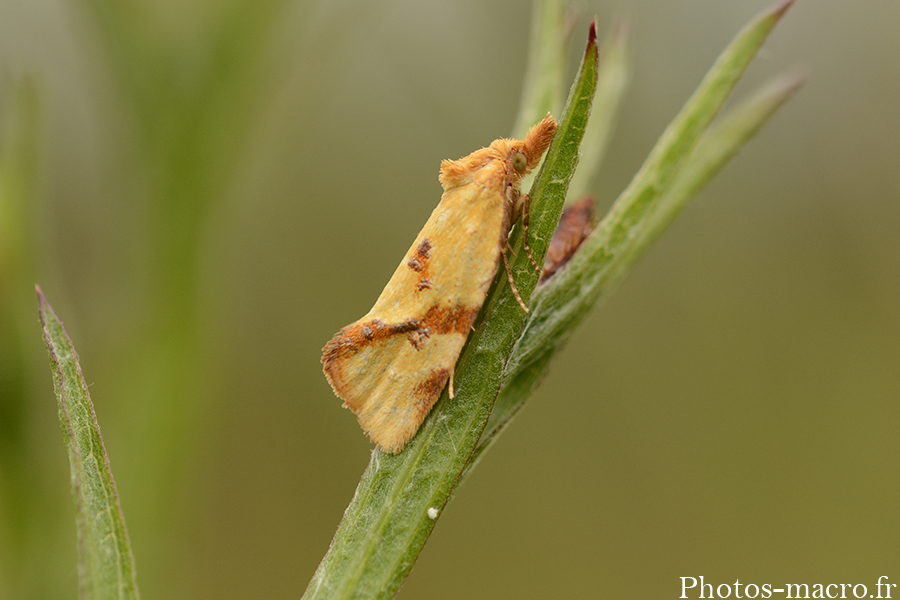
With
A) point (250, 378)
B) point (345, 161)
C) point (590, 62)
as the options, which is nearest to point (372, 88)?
point (345, 161)

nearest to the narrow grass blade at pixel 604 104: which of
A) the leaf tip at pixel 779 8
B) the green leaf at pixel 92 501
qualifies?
the leaf tip at pixel 779 8

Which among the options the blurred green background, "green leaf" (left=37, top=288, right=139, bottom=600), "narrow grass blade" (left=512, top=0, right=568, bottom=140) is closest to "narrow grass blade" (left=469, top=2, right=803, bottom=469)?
"narrow grass blade" (left=512, top=0, right=568, bottom=140)

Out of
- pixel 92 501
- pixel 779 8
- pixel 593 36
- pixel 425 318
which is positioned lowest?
pixel 92 501

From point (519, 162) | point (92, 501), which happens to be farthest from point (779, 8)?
point (92, 501)

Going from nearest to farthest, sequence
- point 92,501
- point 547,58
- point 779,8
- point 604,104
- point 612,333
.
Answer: point 92,501 → point 779,8 → point 547,58 → point 604,104 → point 612,333

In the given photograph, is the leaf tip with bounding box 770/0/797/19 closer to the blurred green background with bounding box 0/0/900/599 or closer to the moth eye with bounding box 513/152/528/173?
the moth eye with bounding box 513/152/528/173

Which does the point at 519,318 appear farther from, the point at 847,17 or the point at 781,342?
the point at 847,17

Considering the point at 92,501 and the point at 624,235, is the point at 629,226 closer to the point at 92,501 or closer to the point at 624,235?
the point at 624,235
